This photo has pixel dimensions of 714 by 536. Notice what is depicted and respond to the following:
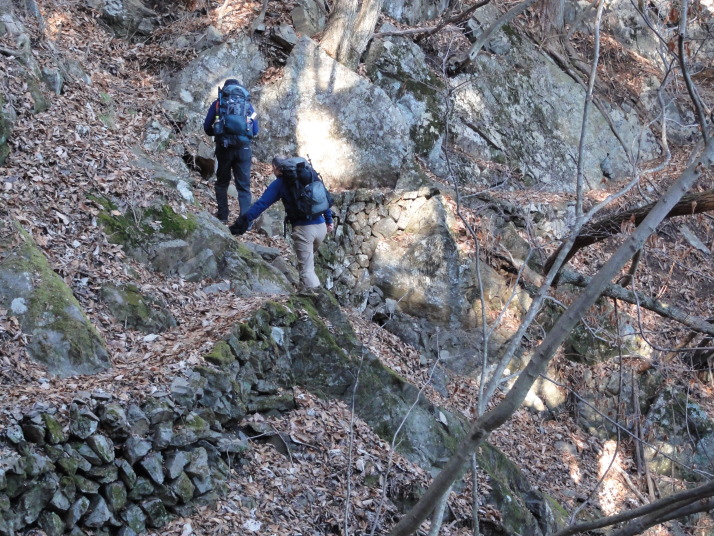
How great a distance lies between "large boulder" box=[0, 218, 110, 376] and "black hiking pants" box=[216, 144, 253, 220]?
2.97 m

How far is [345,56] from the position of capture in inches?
498

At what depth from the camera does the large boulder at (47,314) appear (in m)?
6.12

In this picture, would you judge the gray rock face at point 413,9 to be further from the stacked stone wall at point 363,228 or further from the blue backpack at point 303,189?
the blue backpack at point 303,189

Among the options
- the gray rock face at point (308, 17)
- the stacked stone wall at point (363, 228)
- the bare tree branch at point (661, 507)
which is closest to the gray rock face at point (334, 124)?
the stacked stone wall at point (363, 228)

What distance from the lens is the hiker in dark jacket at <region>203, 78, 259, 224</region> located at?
8.87 metres

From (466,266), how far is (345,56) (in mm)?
4583

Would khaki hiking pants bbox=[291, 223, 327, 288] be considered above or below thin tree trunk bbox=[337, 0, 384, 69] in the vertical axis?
below

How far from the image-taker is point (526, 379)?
276 centimetres

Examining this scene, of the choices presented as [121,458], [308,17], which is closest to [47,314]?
[121,458]

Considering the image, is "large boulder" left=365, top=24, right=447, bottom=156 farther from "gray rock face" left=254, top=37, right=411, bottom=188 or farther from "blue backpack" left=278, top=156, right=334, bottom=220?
"blue backpack" left=278, top=156, right=334, bottom=220

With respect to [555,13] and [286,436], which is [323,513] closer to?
[286,436]

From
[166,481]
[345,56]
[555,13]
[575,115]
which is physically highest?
[555,13]

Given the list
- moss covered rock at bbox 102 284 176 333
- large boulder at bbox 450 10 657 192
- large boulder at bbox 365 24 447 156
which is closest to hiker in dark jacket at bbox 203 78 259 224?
moss covered rock at bbox 102 284 176 333

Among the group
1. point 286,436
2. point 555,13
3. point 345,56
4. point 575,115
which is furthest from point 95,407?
point 555,13
